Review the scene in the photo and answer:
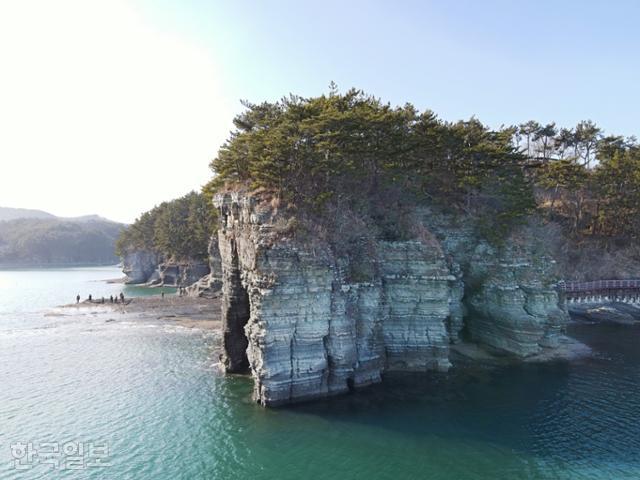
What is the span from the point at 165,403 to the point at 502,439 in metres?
21.8

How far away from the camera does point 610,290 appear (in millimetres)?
56406

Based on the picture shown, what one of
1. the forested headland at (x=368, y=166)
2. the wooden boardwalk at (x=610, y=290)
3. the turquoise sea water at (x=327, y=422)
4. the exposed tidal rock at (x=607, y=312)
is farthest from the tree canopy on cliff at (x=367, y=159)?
the exposed tidal rock at (x=607, y=312)

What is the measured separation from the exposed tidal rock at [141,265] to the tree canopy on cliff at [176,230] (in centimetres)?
164

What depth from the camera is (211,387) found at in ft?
107

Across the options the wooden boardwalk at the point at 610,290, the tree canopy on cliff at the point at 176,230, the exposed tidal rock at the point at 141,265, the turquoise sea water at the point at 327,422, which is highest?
the tree canopy on cliff at the point at 176,230

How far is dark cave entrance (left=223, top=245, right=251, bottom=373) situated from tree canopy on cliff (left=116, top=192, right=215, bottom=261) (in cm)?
4815

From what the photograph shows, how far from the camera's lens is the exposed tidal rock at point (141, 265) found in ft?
377

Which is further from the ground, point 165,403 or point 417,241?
point 417,241

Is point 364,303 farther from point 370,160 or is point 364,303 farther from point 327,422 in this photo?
point 370,160

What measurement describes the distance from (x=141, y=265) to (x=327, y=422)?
102 m

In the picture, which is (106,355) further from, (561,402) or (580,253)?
(580,253)

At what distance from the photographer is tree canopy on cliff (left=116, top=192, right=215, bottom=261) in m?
94.4

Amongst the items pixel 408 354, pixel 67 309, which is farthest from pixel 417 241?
pixel 67 309

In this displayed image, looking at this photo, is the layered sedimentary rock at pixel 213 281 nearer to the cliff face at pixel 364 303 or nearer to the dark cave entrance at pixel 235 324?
the cliff face at pixel 364 303
